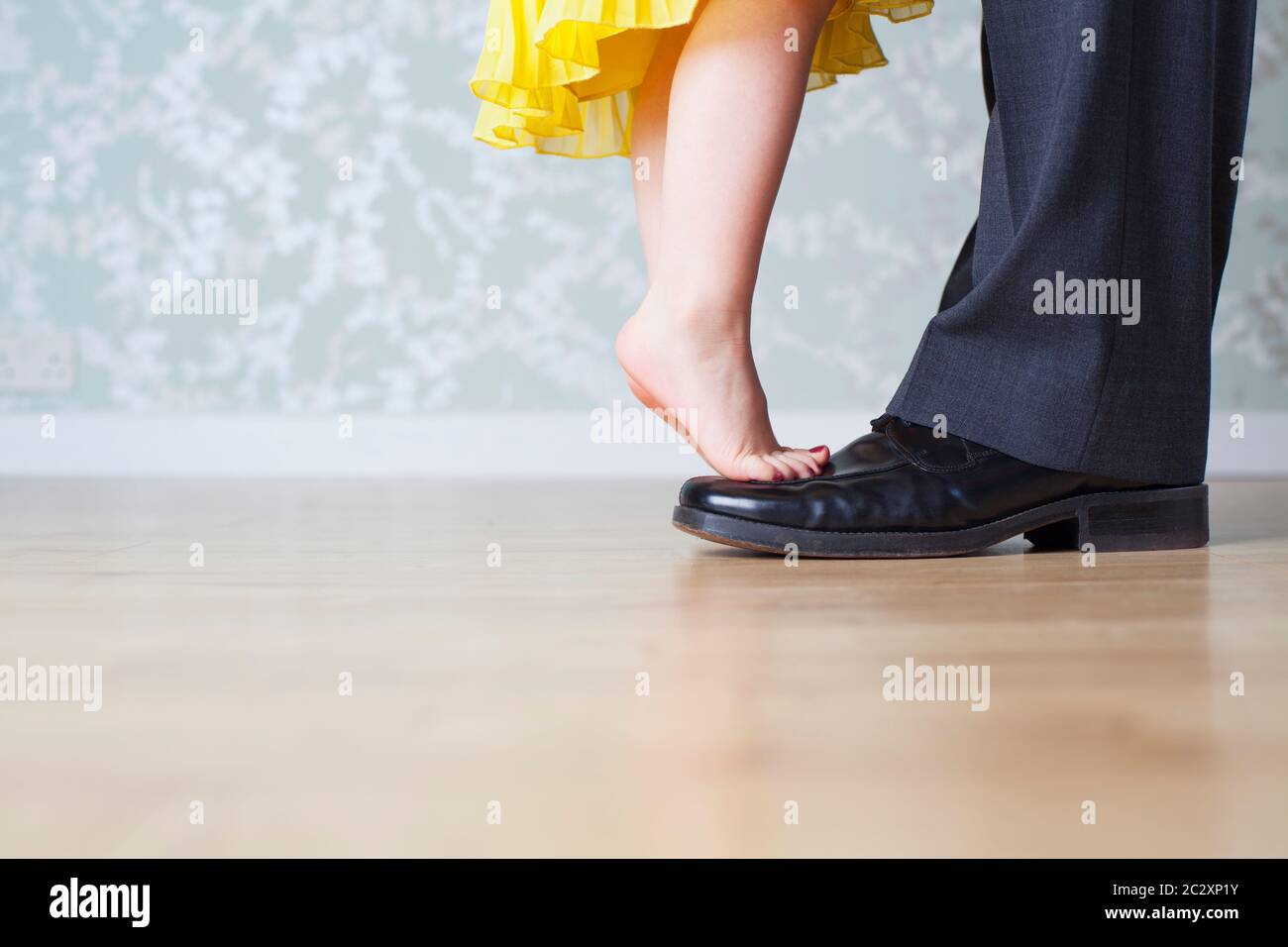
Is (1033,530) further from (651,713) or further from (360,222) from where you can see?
(360,222)

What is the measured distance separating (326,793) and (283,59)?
2449 mm

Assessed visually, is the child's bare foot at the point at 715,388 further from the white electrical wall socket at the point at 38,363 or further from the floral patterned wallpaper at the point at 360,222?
the white electrical wall socket at the point at 38,363

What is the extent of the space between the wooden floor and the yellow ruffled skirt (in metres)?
0.43

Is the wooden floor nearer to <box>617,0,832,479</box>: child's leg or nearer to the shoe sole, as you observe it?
the shoe sole

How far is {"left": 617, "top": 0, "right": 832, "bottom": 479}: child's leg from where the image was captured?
93cm

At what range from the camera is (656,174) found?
1108 mm

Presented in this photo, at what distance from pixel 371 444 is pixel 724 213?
1.62 meters

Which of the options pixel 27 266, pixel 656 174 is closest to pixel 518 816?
pixel 656 174

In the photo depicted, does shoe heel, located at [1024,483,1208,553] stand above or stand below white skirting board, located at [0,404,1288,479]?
below

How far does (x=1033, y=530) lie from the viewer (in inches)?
37.6

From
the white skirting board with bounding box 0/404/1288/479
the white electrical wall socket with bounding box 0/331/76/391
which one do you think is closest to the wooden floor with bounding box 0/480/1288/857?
the white skirting board with bounding box 0/404/1288/479

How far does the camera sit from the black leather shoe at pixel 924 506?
0.89 metres

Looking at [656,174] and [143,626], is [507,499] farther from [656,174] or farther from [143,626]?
[143,626]
